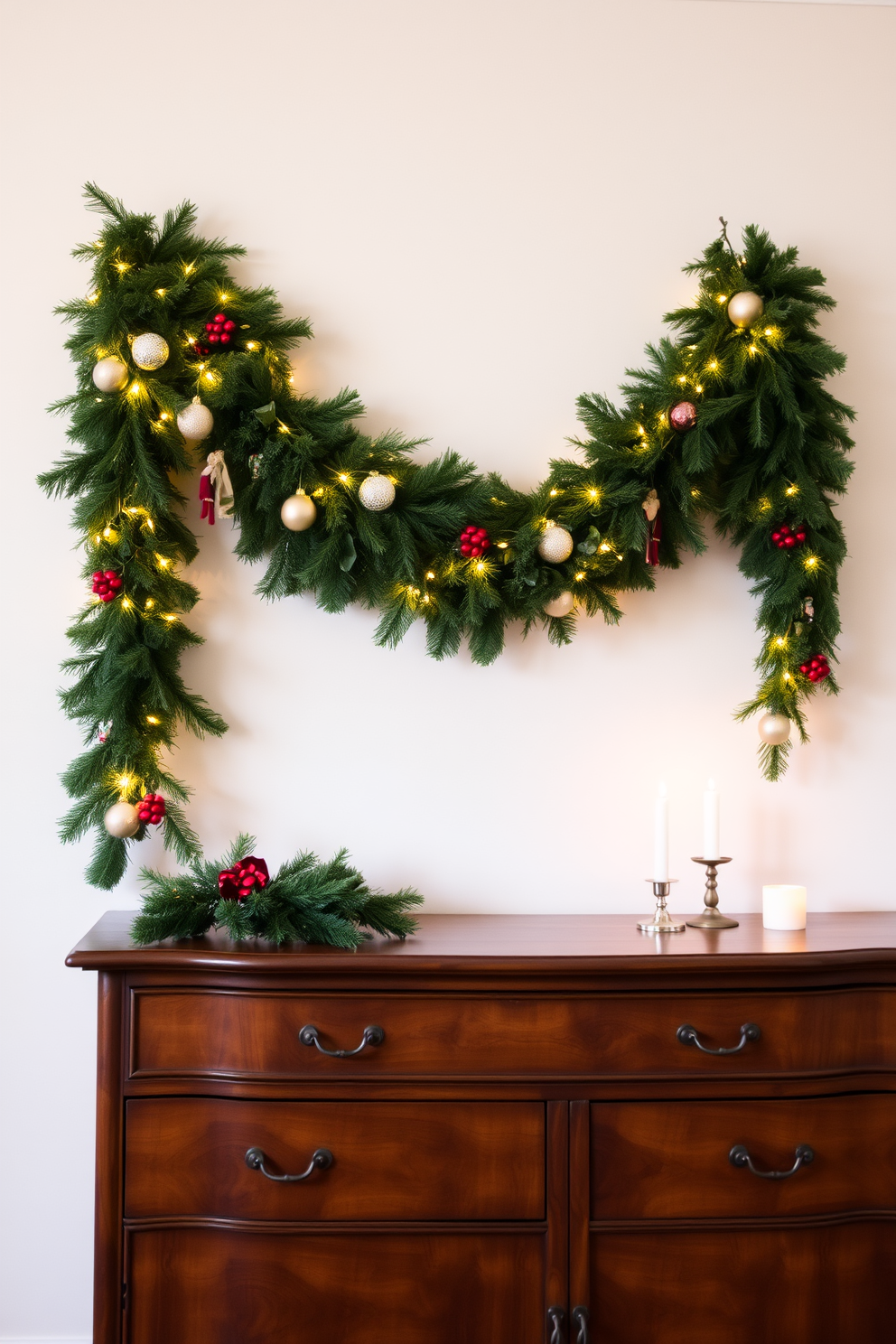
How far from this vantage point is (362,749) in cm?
197

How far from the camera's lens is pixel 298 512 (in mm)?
1806

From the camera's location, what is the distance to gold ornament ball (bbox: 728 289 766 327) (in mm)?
1868

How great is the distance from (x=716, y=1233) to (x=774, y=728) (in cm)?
89

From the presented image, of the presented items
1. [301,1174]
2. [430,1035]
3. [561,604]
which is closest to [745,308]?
[561,604]

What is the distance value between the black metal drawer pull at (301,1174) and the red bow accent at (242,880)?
0.39 meters

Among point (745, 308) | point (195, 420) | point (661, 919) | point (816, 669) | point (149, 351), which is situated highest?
point (745, 308)

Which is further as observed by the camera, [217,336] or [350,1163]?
[217,336]

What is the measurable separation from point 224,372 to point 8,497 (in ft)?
1.73

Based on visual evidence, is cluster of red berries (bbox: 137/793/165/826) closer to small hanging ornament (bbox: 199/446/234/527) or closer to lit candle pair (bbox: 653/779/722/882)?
small hanging ornament (bbox: 199/446/234/527)

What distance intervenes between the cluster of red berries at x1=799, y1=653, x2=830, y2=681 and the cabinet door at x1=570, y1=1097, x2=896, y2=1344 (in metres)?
0.78

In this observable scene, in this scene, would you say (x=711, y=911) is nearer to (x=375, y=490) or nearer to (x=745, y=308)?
(x=375, y=490)

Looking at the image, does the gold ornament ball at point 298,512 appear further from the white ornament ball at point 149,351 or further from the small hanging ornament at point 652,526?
the small hanging ornament at point 652,526

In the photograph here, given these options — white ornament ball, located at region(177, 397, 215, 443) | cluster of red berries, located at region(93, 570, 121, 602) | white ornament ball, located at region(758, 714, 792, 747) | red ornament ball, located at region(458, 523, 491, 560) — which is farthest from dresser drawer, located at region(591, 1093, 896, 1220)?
white ornament ball, located at region(177, 397, 215, 443)

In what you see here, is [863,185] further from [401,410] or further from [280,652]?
[280,652]
